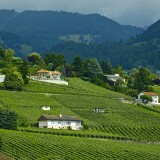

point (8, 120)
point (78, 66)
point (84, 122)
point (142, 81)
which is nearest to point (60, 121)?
point (84, 122)

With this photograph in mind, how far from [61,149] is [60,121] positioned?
25857 mm

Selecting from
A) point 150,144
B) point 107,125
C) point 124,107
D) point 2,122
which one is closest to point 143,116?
point 124,107

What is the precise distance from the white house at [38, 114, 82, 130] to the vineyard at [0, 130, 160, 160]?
13.7 meters

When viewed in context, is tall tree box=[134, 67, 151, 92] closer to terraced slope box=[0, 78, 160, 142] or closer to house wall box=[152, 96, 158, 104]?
house wall box=[152, 96, 158, 104]

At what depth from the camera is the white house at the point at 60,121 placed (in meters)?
89.2

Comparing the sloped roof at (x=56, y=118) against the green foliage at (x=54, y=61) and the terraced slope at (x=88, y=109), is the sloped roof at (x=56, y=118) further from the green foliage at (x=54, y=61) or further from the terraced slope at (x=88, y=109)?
the green foliage at (x=54, y=61)

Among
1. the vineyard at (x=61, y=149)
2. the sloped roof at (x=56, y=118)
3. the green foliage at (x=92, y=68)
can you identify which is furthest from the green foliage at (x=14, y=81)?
the green foliage at (x=92, y=68)

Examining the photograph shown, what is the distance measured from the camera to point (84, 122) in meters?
94.0

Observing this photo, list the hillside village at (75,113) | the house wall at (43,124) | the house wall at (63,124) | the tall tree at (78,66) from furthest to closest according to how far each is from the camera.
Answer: the tall tree at (78,66)
the house wall at (63,124)
the house wall at (43,124)
the hillside village at (75,113)

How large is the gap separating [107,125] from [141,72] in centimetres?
5540

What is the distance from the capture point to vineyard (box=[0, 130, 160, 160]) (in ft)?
203

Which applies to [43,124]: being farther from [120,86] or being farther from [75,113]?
[120,86]

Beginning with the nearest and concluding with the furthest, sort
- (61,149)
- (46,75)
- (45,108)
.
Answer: (61,149)
(45,108)
(46,75)

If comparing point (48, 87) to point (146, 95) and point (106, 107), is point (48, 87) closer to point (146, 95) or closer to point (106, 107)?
point (106, 107)
